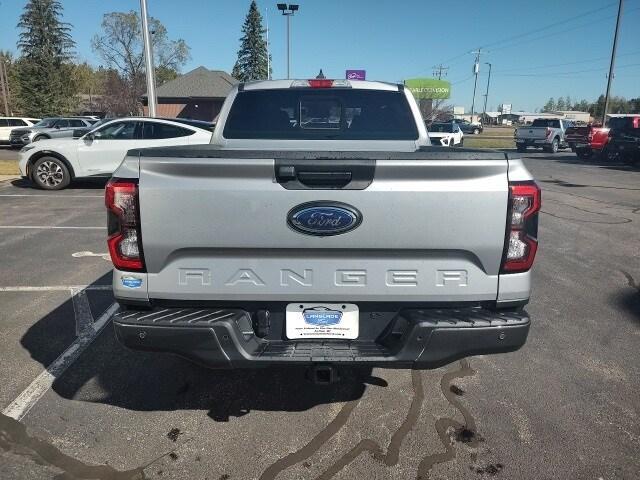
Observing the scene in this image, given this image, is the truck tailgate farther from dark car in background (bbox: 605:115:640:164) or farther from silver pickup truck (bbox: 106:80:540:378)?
dark car in background (bbox: 605:115:640:164)

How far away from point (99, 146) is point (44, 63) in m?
46.7

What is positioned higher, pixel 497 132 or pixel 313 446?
pixel 497 132

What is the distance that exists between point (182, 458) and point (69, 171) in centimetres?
1100

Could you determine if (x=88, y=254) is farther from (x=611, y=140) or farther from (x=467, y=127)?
(x=467, y=127)

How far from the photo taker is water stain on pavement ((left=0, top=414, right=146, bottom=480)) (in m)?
2.50

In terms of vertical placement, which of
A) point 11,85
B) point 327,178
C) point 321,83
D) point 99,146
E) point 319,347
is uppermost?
point 11,85

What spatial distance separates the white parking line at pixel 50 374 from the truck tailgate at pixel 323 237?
1.46 metres

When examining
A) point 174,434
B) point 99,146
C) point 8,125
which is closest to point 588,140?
point 99,146

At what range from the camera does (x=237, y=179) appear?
7.54 feet

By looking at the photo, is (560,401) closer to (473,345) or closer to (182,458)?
(473,345)

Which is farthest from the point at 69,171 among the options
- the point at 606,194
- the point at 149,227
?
the point at 606,194

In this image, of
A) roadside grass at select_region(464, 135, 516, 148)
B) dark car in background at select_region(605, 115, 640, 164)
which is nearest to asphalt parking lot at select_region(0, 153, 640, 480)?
dark car in background at select_region(605, 115, 640, 164)

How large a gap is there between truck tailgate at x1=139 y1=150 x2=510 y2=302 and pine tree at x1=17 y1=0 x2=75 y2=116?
54315mm

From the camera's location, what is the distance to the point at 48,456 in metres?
2.63
